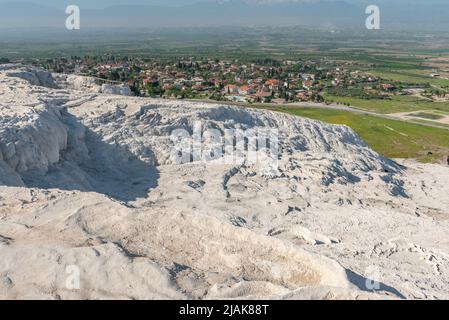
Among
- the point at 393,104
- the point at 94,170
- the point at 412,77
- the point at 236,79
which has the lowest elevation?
the point at 94,170

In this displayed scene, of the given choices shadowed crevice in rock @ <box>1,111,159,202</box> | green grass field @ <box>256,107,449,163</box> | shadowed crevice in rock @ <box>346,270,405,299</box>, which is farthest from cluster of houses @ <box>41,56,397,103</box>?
shadowed crevice in rock @ <box>346,270,405,299</box>

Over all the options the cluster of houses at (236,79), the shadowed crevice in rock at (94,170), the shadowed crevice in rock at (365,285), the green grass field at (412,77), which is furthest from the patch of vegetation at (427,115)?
the shadowed crevice in rock at (365,285)

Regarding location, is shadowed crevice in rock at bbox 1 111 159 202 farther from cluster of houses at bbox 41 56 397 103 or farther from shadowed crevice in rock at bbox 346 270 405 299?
cluster of houses at bbox 41 56 397 103

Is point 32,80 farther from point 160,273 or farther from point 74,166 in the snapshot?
point 160,273

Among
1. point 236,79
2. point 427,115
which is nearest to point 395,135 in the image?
point 427,115

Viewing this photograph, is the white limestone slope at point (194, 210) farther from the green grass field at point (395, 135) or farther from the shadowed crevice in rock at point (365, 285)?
the green grass field at point (395, 135)

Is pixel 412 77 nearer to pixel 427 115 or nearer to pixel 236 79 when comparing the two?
pixel 236 79
